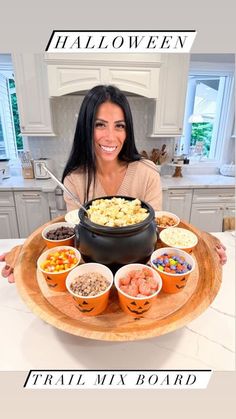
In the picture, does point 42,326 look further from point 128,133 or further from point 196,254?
point 128,133

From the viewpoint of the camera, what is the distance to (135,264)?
663 millimetres

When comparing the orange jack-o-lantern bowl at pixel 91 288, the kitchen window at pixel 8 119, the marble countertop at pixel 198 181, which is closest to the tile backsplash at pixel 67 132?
the kitchen window at pixel 8 119

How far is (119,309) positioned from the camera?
645mm

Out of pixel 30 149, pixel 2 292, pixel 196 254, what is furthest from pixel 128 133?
pixel 30 149

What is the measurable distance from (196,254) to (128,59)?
1.97 meters

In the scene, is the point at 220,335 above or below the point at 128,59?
below

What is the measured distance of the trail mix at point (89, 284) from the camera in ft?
1.96

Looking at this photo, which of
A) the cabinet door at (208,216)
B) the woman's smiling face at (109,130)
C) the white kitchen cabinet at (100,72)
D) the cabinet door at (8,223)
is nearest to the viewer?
the woman's smiling face at (109,130)

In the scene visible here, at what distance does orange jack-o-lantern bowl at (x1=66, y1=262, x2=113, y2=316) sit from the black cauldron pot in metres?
0.03

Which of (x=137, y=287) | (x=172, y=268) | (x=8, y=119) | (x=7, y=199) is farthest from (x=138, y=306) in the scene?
(x=8, y=119)

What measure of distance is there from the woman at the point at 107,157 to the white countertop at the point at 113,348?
63 centimetres

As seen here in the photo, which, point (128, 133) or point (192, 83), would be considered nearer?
point (128, 133)

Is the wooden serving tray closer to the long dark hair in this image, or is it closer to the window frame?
the long dark hair

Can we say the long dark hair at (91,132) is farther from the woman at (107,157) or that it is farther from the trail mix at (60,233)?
the trail mix at (60,233)
